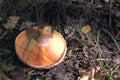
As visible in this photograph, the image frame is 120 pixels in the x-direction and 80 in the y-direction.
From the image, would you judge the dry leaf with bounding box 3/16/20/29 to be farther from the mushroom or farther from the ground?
the mushroom

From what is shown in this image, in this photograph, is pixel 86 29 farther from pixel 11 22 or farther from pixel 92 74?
pixel 11 22

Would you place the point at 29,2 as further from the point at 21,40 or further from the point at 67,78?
the point at 67,78

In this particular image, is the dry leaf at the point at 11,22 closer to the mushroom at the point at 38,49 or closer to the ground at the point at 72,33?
the ground at the point at 72,33

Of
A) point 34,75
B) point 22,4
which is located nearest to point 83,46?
point 34,75

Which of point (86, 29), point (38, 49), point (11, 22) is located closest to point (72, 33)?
point (86, 29)

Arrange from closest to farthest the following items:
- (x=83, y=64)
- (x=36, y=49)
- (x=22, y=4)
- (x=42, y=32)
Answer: (x=42, y=32)
(x=36, y=49)
(x=83, y=64)
(x=22, y=4)
